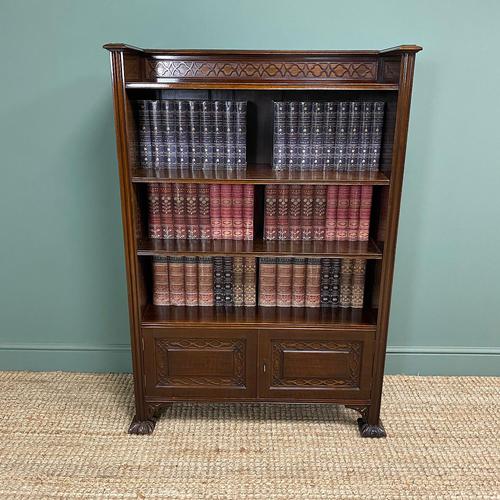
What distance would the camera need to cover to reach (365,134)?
189cm

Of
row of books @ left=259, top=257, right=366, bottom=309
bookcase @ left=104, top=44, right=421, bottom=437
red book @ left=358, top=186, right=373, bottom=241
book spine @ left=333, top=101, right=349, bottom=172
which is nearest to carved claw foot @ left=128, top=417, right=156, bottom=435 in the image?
bookcase @ left=104, top=44, right=421, bottom=437

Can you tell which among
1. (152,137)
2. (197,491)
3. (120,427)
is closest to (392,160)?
(152,137)

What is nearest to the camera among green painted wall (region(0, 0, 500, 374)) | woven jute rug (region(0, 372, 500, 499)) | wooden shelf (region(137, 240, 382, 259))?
woven jute rug (region(0, 372, 500, 499))

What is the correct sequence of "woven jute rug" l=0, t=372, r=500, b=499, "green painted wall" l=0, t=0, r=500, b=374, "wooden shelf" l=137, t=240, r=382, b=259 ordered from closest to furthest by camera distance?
"woven jute rug" l=0, t=372, r=500, b=499, "wooden shelf" l=137, t=240, r=382, b=259, "green painted wall" l=0, t=0, r=500, b=374

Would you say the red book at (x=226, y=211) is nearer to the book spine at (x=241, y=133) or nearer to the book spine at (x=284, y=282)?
the book spine at (x=241, y=133)

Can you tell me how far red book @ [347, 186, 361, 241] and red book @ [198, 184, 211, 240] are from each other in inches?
21.4

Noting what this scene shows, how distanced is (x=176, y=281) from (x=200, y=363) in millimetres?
339

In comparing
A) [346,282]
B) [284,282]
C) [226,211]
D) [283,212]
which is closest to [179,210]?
[226,211]

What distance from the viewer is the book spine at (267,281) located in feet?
6.86

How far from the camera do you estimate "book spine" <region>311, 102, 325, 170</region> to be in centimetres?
188

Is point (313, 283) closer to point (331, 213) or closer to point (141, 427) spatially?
point (331, 213)

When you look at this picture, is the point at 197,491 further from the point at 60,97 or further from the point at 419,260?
the point at 60,97

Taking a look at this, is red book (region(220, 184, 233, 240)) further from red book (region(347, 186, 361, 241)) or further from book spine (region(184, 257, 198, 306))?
red book (region(347, 186, 361, 241))

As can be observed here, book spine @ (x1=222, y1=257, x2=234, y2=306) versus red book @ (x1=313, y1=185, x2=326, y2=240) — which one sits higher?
red book @ (x1=313, y1=185, x2=326, y2=240)
